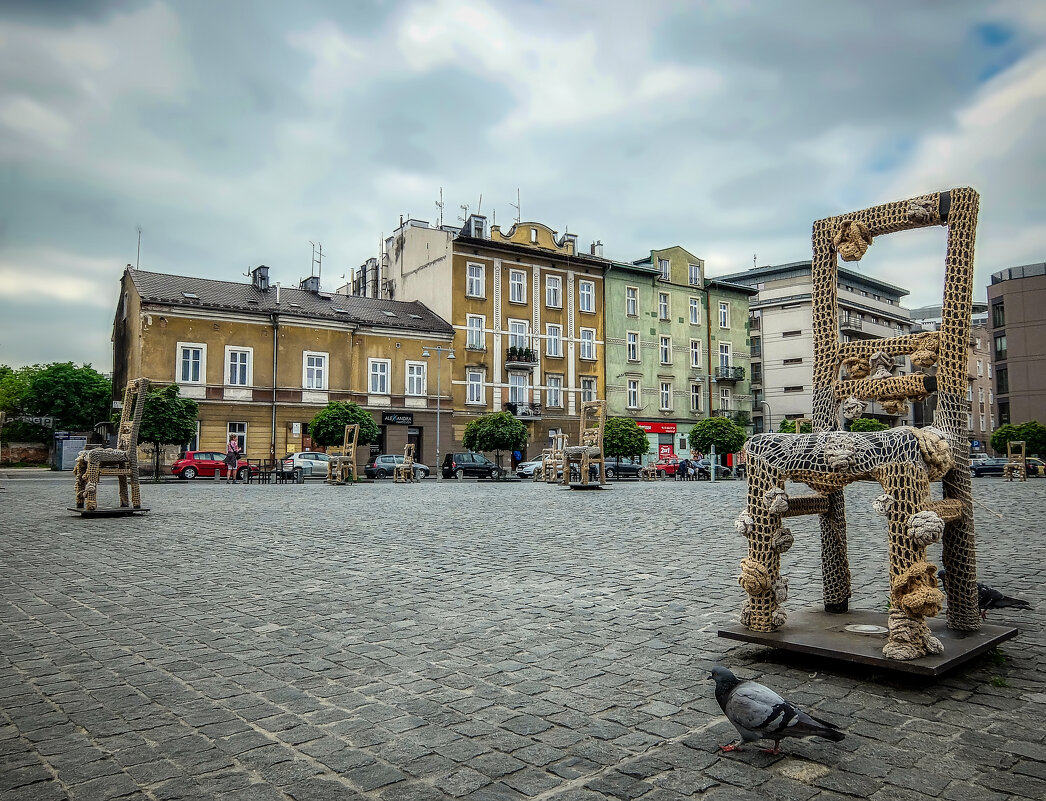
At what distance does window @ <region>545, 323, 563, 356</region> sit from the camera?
4859 centimetres

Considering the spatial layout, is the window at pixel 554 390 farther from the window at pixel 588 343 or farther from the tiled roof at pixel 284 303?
the tiled roof at pixel 284 303

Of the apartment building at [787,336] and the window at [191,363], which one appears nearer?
the window at [191,363]

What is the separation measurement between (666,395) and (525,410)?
12761mm

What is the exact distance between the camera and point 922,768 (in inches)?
102

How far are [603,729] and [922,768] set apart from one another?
1129 millimetres

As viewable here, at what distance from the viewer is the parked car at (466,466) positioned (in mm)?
37031

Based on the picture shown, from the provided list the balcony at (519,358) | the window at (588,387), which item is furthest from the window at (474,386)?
the window at (588,387)

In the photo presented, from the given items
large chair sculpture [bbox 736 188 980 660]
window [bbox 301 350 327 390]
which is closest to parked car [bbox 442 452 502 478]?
window [bbox 301 350 327 390]

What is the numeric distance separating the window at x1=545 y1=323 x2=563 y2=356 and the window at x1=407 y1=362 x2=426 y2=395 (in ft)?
29.4

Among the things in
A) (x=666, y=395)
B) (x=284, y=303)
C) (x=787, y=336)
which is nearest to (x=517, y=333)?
(x=666, y=395)

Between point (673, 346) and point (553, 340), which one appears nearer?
point (553, 340)

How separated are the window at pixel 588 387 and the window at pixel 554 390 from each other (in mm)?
1696

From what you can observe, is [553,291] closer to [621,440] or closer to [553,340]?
[553,340]

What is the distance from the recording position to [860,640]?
3.56m
